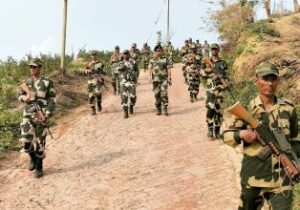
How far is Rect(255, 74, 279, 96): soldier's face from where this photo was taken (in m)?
5.03

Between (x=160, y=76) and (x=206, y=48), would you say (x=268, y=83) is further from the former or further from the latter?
(x=206, y=48)

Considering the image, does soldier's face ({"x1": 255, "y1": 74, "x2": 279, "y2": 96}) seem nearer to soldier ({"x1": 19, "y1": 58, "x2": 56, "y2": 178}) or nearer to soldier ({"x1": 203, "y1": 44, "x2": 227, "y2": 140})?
soldier ({"x1": 19, "y1": 58, "x2": 56, "y2": 178})

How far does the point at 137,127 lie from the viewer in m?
14.5

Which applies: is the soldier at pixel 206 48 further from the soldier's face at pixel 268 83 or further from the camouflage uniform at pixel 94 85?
the soldier's face at pixel 268 83

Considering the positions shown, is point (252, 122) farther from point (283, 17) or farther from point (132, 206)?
point (283, 17)

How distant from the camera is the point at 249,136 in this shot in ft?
16.5

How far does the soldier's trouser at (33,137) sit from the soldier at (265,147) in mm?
5803

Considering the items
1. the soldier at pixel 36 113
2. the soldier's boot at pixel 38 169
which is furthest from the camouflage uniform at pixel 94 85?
the soldier's boot at pixel 38 169

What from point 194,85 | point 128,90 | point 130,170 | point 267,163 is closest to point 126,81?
point 128,90

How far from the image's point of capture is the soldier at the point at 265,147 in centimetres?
502

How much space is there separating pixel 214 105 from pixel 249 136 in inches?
281

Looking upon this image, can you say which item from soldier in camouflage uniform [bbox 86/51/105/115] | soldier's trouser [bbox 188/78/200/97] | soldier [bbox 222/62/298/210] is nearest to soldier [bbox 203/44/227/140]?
soldier in camouflage uniform [bbox 86/51/105/115]

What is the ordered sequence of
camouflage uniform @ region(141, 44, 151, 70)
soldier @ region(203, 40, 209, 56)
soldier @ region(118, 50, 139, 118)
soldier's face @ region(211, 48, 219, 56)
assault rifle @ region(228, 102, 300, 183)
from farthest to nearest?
1. soldier @ region(203, 40, 209, 56)
2. camouflage uniform @ region(141, 44, 151, 70)
3. soldier @ region(118, 50, 139, 118)
4. soldier's face @ region(211, 48, 219, 56)
5. assault rifle @ region(228, 102, 300, 183)

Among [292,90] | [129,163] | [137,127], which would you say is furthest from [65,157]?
[292,90]
